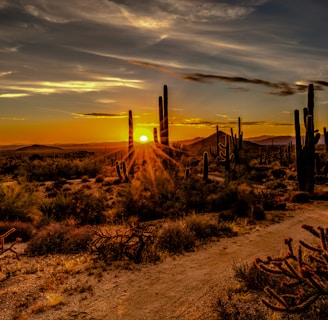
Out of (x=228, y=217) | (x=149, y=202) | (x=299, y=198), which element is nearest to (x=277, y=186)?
(x=299, y=198)

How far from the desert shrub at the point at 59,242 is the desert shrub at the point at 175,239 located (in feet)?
7.28

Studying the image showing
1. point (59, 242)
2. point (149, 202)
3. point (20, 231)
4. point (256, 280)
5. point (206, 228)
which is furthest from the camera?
point (149, 202)

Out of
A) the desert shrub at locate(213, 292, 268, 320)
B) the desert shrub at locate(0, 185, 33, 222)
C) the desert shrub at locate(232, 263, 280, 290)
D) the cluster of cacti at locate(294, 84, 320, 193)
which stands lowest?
the desert shrub at locate(213, 292, 268, 320)

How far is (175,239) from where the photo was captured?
1201 centimetres

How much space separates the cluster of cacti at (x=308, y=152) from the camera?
23625 millimetres

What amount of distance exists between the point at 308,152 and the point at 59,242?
16.8m

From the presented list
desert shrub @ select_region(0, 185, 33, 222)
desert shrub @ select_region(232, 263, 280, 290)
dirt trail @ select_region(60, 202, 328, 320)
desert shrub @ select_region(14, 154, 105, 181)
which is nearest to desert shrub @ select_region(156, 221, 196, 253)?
dirt trail @ select_region(60, 202, 328, 320)

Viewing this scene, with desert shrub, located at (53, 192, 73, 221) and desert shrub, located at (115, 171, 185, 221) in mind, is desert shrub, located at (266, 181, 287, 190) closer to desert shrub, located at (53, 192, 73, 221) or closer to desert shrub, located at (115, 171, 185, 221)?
desert shrub, located at (115, 171, 185, 221)

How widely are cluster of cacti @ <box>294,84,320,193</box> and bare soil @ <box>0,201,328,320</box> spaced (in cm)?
1279

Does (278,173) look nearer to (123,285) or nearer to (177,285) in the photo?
(177,285)

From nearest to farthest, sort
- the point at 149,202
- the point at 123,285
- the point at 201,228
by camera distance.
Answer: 1. the point at 123,285
2. the point at 201,228
3. the point at 149,202

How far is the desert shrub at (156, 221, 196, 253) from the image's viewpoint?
38.7 feet

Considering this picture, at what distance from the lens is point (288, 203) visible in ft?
68.2

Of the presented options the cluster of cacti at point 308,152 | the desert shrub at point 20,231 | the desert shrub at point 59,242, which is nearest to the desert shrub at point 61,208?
the desert shrub at point 20,231
